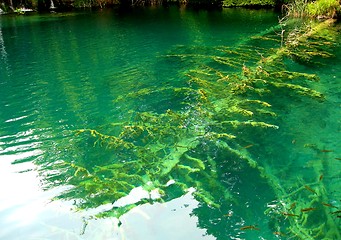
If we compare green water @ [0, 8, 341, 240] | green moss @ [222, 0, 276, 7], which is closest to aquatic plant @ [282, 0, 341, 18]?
green moss @ [222, 0, 276, 7]

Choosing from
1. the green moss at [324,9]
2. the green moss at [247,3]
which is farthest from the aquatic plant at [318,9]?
the green moss at [247,3]

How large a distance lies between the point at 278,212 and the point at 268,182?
36.9 inches

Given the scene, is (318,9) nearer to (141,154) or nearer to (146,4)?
(141,154)

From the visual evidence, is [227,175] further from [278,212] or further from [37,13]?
[37,13]

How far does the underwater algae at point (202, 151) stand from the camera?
632 cm

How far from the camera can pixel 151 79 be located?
14.2 meters

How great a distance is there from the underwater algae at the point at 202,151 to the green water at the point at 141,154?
0.04 m

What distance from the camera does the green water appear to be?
611 cm

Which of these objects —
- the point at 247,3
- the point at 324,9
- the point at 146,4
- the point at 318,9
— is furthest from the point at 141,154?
the point at 146,4

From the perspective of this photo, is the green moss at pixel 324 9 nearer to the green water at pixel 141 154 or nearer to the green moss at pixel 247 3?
the green moss at pixel 247 3

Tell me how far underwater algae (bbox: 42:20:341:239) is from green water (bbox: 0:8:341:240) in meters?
0.04

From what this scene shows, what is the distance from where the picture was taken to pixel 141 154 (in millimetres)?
7988

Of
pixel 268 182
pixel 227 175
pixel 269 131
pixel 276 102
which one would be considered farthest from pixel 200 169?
pixel 276 102

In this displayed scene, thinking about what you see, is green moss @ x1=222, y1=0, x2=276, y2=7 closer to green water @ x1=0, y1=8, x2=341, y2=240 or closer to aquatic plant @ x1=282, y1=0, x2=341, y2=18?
aquatic plant @ x1=282, y1=0, x2=341, y2=18
